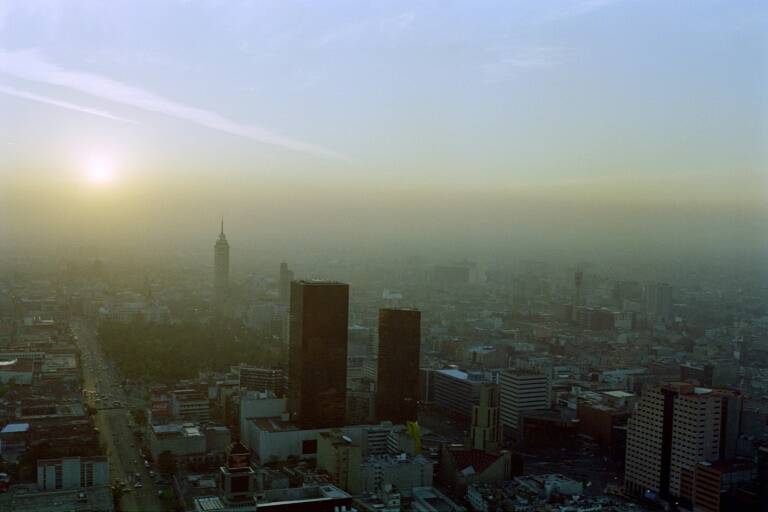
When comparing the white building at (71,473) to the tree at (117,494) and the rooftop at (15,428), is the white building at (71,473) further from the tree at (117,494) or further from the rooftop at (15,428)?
the rooftop at (15,428)

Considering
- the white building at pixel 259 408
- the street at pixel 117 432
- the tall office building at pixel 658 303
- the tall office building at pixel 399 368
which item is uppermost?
the tall office building at pixel 658 303

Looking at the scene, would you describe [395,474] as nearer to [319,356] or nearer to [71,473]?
[319,356]

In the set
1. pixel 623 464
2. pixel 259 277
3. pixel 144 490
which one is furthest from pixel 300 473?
pixel 259 277

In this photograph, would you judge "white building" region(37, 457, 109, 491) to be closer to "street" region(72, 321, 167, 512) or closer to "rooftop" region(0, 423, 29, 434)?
"street" region(72, 321, 167, 512)

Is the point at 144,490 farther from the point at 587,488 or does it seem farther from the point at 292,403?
the point at 587,488

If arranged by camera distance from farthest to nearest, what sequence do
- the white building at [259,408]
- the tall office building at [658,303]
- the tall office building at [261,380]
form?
the tall office building at [658,303], the tall office building at [261,380], the white building at [259,408]

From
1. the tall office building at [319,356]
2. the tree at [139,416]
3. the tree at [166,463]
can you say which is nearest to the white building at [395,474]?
the tall office building at [319,356]

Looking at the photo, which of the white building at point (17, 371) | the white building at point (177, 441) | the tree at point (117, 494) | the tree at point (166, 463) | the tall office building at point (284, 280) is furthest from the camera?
the tall office building at point (284, 280)
